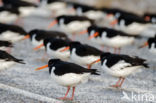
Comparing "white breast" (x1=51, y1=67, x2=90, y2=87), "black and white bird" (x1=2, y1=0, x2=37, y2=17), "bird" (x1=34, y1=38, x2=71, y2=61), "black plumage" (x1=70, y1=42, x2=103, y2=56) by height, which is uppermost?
"white breast" (x1=51, y1=67, x2=90, y2=87)

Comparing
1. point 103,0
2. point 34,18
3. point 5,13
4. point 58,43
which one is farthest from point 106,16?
point 58,43

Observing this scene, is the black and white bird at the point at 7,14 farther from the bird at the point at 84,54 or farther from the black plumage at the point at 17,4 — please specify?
the bird at the point at 84,54

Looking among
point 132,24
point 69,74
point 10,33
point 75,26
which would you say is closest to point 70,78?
point 69,74

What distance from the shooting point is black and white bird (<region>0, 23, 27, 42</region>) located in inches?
400

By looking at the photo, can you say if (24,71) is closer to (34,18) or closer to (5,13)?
(5,13)

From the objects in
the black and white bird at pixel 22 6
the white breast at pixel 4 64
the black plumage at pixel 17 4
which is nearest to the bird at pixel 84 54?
the white breast at pixel 4 64

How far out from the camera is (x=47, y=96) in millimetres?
6555

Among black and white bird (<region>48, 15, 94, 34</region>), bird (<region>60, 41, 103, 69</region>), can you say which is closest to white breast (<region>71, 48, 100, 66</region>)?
bird (<region>60, 41, 103, 69</region>)

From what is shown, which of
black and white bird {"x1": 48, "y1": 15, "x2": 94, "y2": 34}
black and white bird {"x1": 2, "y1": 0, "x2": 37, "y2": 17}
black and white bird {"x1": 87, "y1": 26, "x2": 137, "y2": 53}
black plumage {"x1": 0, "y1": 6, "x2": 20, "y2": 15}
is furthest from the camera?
black and white bird {"x1": 2, "y1": 0, "x2": 37, "y2": 17}

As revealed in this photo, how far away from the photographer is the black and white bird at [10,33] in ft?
33.3

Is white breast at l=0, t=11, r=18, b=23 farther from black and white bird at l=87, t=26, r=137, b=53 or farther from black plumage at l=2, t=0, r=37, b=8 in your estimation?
black and white bird at l=87, t=26, r=137, b=53

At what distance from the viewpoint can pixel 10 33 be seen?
401 inches

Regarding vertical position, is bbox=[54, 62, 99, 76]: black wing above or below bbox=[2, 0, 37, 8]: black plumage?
above

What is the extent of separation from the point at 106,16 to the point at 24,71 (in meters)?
8.28
